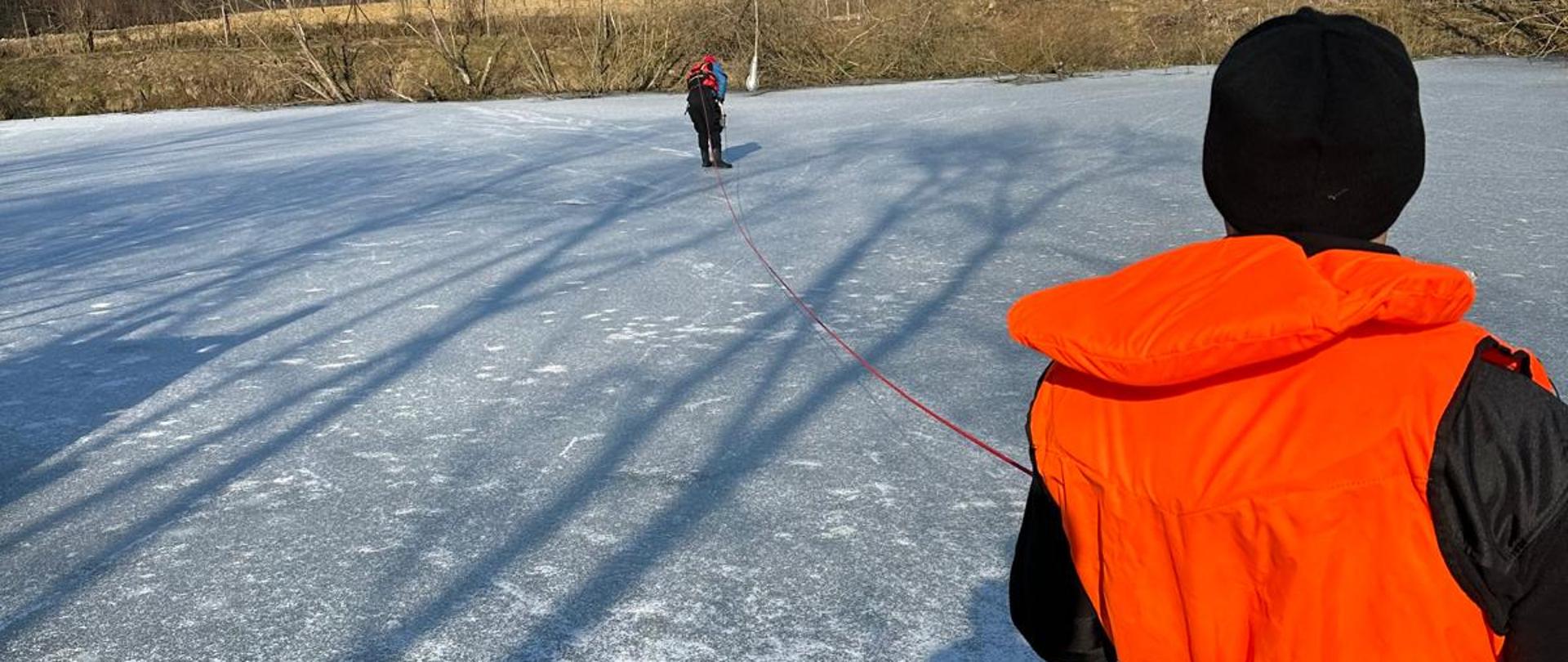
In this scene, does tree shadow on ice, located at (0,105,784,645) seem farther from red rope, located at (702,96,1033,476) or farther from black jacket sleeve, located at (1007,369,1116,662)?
black jacket sleeve, located at (1007,369,1116,662)

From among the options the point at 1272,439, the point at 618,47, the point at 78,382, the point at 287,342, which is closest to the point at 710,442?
the point at 287,342

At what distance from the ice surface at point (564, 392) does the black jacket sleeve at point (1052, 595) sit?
4.58ft

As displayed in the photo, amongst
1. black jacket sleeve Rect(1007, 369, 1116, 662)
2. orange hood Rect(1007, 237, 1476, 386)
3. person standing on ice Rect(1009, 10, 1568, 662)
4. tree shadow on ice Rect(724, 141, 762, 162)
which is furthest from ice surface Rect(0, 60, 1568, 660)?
orange hood Rect(1007, 237, 1476, 386)

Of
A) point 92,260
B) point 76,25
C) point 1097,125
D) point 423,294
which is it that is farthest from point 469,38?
point 423,294

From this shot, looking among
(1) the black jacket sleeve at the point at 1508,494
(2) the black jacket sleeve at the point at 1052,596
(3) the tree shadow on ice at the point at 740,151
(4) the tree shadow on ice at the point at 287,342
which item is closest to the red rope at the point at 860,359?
(4) the tree shadow on ice at the point at 287,342

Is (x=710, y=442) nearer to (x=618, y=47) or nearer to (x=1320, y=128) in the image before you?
(x=1320, y=128)

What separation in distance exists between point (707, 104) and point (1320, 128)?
9.95 metres

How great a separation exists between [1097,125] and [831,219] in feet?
18.0

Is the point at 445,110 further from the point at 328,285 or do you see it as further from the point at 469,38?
the point at 328,285

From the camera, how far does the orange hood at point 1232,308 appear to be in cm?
109

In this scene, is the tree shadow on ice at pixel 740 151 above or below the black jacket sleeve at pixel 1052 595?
below

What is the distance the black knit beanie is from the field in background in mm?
21128

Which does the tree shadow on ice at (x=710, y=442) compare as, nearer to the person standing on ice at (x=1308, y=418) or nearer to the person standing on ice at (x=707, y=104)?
the person standing on ice at (x=1308, y=418)

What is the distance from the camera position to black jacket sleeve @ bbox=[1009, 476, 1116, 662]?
140 centimetres
